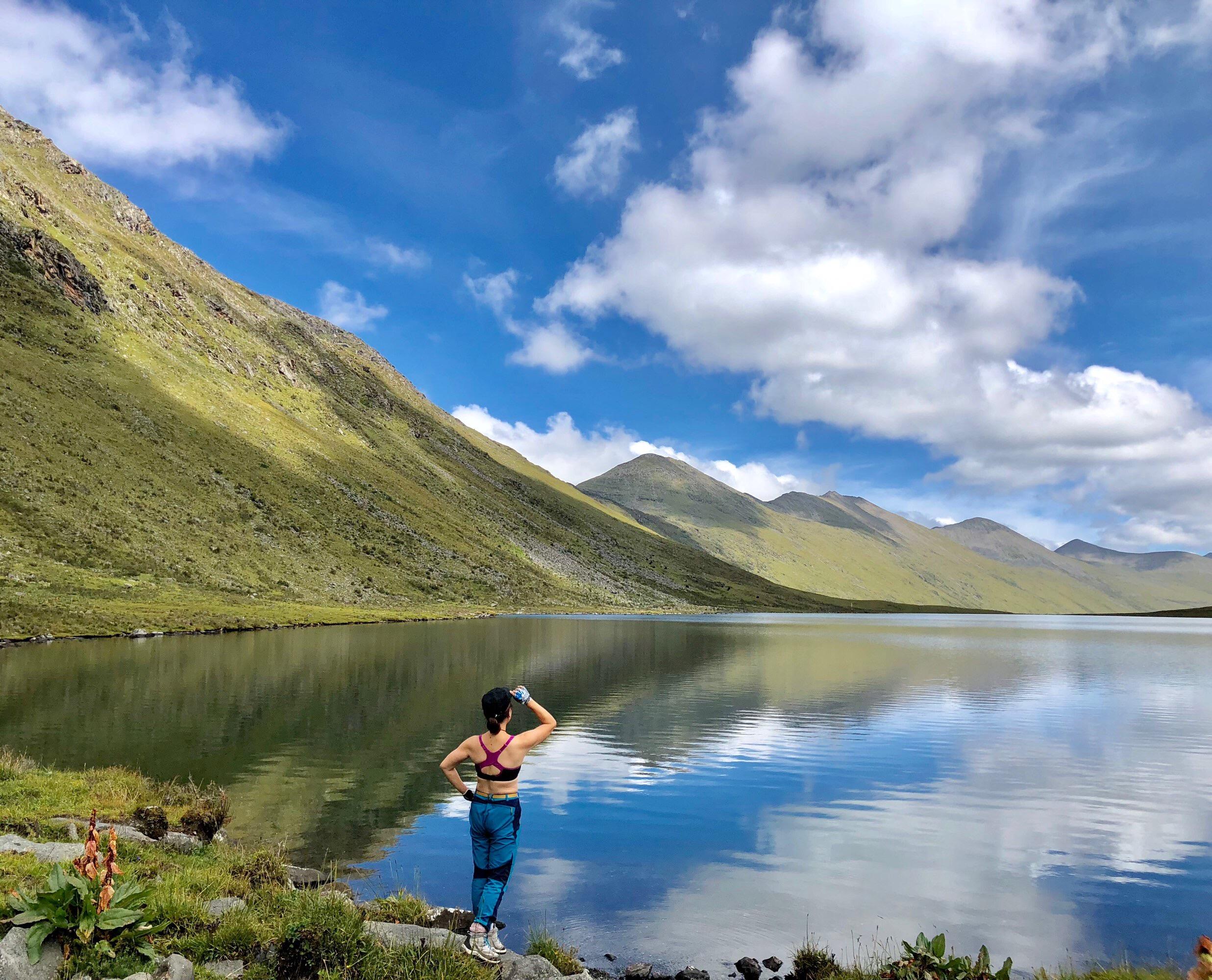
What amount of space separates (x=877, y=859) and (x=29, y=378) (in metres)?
150

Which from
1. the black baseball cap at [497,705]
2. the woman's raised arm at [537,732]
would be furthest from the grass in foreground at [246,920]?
the black baseball cap at [497,705]

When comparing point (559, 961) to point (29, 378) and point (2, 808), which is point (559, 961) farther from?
point (29, 378)

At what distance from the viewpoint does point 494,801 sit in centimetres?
1138

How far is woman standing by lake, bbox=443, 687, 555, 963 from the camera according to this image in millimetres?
11156

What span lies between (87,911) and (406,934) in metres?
4.29

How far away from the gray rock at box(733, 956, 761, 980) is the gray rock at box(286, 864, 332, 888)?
26.6ft

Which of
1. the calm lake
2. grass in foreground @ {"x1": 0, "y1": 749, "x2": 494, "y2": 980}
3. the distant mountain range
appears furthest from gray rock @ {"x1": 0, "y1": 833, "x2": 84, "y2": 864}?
the distant mountain range

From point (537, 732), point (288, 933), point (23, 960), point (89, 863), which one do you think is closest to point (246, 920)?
point (288, 933)

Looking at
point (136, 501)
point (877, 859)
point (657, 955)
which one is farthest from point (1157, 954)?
point (136, 501)

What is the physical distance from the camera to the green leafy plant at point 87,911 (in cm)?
897

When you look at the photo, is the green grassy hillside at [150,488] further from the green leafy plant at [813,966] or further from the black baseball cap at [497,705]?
the green leafy plant at [813,966]

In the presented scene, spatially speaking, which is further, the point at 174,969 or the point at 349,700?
the point at 349,700

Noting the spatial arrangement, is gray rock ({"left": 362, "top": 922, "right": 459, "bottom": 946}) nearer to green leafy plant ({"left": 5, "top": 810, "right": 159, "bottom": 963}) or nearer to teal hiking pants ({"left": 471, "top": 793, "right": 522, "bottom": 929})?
teal hiking pants ({"left": 471, "top": 793, "right": 522, "bottom": 929})

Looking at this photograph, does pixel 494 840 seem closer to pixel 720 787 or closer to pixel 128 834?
pixel 128 834
